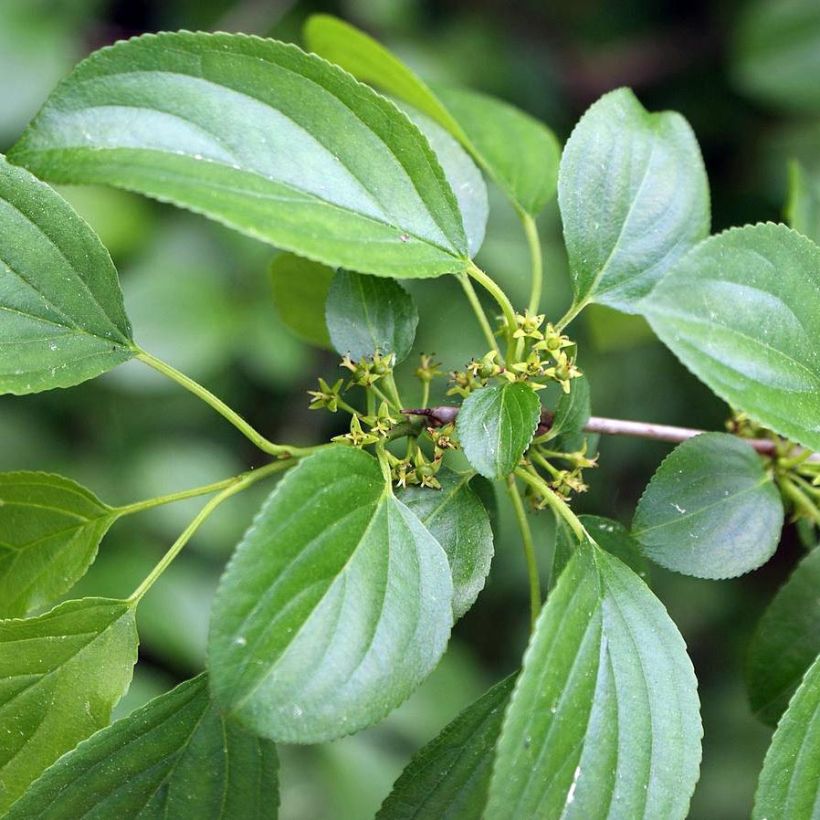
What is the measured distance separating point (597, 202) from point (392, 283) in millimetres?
188

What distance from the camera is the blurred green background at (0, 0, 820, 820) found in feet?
6.03

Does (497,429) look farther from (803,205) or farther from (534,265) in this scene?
(803,205)

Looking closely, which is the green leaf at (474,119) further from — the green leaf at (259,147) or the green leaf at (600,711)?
the green leaf at (600,711)

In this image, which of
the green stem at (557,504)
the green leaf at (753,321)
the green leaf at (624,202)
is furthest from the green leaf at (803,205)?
the green stem at (557,504)

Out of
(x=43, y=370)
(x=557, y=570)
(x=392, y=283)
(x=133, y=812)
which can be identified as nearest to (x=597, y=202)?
(x=392, y=283)

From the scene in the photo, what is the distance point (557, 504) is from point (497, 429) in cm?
8

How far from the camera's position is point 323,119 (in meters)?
0.69

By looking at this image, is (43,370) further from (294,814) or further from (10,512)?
(294,814)

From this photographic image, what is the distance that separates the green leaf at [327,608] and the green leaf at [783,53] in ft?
5.48

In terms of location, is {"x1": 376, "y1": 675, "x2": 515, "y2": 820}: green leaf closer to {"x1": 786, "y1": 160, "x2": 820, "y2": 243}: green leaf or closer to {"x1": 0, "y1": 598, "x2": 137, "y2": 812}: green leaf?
{"x1": 0, "y1": 598, "x2": 137, "y2": 812}: green leaf

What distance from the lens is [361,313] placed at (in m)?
0.75

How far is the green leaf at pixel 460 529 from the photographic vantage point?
702 millimetres

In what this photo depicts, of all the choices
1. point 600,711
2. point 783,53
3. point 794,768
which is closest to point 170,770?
point 600,711

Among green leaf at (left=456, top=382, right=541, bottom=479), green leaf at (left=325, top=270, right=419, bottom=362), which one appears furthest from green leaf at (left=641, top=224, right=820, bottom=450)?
green leaf at (left=325, top=270, right=419, bottom=362)
